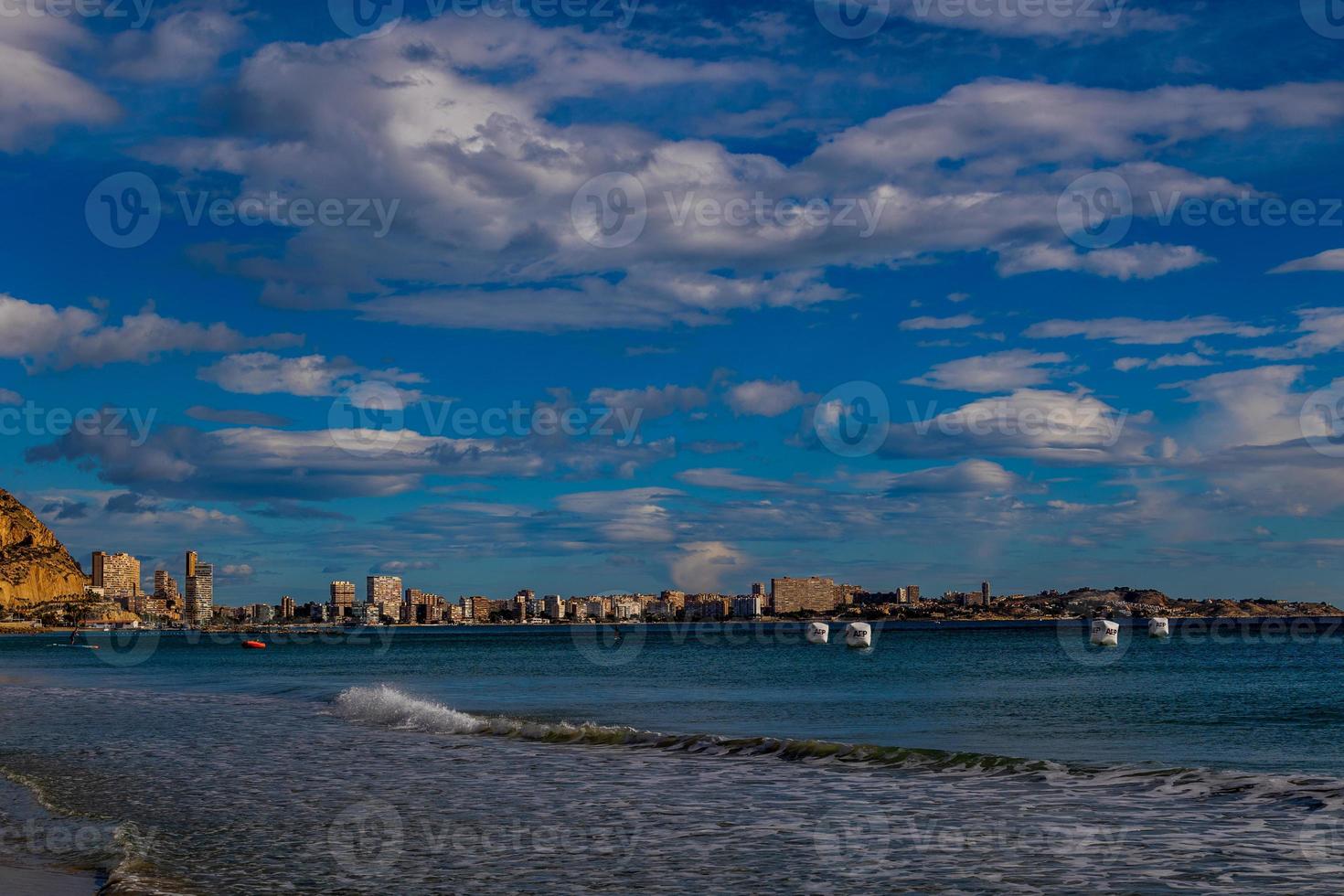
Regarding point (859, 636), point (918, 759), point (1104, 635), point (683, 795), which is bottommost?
point (859, 636)

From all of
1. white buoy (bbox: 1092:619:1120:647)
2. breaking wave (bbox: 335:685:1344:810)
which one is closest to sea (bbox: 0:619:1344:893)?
breaking wave (bbox: 335:685:1344:810)

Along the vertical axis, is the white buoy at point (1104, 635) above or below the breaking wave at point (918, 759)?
below

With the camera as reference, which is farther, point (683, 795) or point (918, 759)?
point (918, 759)

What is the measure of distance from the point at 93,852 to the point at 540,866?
280 inches

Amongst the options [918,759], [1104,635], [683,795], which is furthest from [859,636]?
[683,795]

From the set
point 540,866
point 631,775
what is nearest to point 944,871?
point 540,866

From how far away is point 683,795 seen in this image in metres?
21.7

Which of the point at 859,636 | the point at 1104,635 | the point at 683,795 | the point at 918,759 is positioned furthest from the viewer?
the point at 859,636

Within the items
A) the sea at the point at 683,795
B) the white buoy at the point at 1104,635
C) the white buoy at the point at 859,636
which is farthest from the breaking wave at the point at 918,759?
the white buoy at the point at 1104,635

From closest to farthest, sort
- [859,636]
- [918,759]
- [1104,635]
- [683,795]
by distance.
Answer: [683,795]
[918,759]
[1104,635]
[859,636]

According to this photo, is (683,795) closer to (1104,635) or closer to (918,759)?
(918,759)

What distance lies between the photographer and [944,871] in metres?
14.8

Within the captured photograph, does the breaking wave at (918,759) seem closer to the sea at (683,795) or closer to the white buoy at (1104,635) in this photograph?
the sea at (683,795)

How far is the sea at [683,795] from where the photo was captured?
14.9 metres
